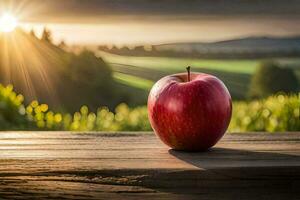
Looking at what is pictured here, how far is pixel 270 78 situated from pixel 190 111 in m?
4.79

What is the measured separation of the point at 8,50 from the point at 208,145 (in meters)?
4.27

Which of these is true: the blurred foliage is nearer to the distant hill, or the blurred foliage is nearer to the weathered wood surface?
the distant hill

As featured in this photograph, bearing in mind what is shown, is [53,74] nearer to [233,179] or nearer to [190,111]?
[190,111]

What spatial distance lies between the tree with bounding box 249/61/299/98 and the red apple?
4.23 m

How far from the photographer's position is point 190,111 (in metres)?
1.80

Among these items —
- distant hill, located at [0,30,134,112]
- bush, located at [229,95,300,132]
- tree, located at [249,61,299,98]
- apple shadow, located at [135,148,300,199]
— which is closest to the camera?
apple shadow, located at [135,148,300,199]

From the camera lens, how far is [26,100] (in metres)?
5.56

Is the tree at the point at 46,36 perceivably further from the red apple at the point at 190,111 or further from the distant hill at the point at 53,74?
the red apple at the point at 190,111

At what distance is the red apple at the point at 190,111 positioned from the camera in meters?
1.80

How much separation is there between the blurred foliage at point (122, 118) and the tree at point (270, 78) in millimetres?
1367

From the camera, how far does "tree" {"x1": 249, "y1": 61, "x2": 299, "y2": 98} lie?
6219mm

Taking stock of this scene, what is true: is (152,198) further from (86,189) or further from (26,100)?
(26,100)

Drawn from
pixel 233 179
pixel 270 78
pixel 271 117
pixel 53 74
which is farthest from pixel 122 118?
pixel 233 179

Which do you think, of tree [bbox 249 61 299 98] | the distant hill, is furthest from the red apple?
tree [bbox 249 61 299 98]
